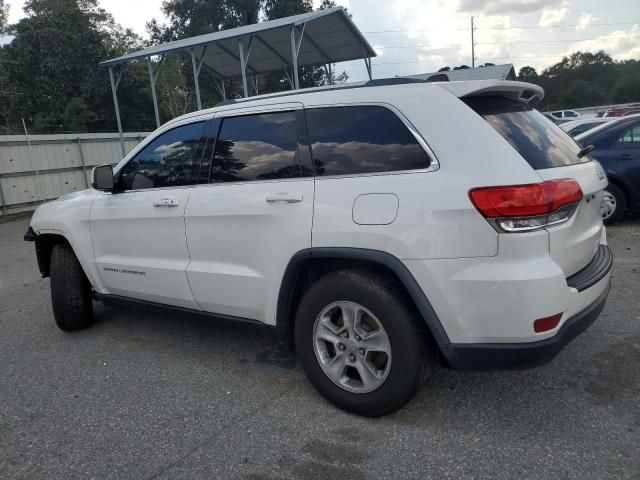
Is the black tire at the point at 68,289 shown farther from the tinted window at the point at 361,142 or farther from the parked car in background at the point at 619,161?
the parked car in background at the point at 619,161

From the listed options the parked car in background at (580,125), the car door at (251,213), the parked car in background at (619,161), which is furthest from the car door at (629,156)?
the car door at (251,213)

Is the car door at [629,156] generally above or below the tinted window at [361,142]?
below

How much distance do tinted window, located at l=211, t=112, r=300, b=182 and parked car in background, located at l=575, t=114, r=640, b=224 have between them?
5.39m

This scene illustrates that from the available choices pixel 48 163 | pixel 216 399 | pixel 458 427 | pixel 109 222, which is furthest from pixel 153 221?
pixel 48 163

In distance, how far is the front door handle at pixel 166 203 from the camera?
356 cm

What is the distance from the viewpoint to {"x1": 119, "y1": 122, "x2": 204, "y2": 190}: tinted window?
3.62 m

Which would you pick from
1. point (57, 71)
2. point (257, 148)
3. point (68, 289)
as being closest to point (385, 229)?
point (257, 148)

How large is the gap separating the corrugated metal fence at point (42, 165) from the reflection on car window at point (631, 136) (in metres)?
13.9

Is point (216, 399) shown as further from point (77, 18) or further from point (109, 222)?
point (77, 18)

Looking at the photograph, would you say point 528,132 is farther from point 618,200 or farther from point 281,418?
point 618,200

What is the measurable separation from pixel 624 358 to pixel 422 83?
2.29m

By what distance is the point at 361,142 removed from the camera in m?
2.83

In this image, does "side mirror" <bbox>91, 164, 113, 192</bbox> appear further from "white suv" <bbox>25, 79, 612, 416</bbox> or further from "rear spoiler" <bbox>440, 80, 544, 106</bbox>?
"rear spoiler" <bbox>440, 80, 544, 106</bbox>

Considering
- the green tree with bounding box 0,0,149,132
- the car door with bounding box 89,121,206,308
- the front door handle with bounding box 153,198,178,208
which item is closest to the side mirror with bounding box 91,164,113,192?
the car door with bounding box 89,121,206,308
